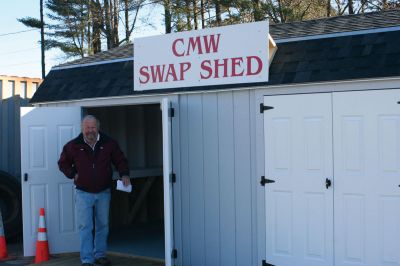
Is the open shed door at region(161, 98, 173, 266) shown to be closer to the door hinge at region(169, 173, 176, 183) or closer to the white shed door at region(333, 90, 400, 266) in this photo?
the door hinge at region(169, 173, 176, 183)

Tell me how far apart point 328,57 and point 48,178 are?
417cm

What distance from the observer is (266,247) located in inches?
244

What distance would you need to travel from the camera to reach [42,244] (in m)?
7.51

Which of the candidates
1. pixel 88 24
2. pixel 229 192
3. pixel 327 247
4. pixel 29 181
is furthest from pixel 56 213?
pixel 88 24

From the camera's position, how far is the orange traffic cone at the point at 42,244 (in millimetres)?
7469

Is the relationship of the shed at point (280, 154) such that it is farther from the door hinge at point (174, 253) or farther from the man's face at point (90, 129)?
the man's face at point (90, 129)

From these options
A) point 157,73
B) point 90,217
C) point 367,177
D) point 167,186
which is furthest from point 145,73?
point 367,177

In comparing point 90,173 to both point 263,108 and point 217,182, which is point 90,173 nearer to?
point 217,182

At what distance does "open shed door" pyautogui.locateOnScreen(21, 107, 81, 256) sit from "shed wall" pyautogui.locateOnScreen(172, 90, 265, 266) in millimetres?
1779

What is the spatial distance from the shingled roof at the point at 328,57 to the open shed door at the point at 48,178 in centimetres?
50

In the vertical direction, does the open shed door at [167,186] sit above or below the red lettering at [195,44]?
below

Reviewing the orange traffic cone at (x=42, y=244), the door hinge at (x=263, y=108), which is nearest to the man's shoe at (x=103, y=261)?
the orange traffic cone at (x=42, y=244)

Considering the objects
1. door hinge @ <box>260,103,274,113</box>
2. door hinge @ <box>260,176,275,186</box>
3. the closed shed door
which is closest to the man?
door hinge @ <box>260,176,275,186</box>

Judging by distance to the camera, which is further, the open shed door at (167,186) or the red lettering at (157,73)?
the red lettering at (157,73)
